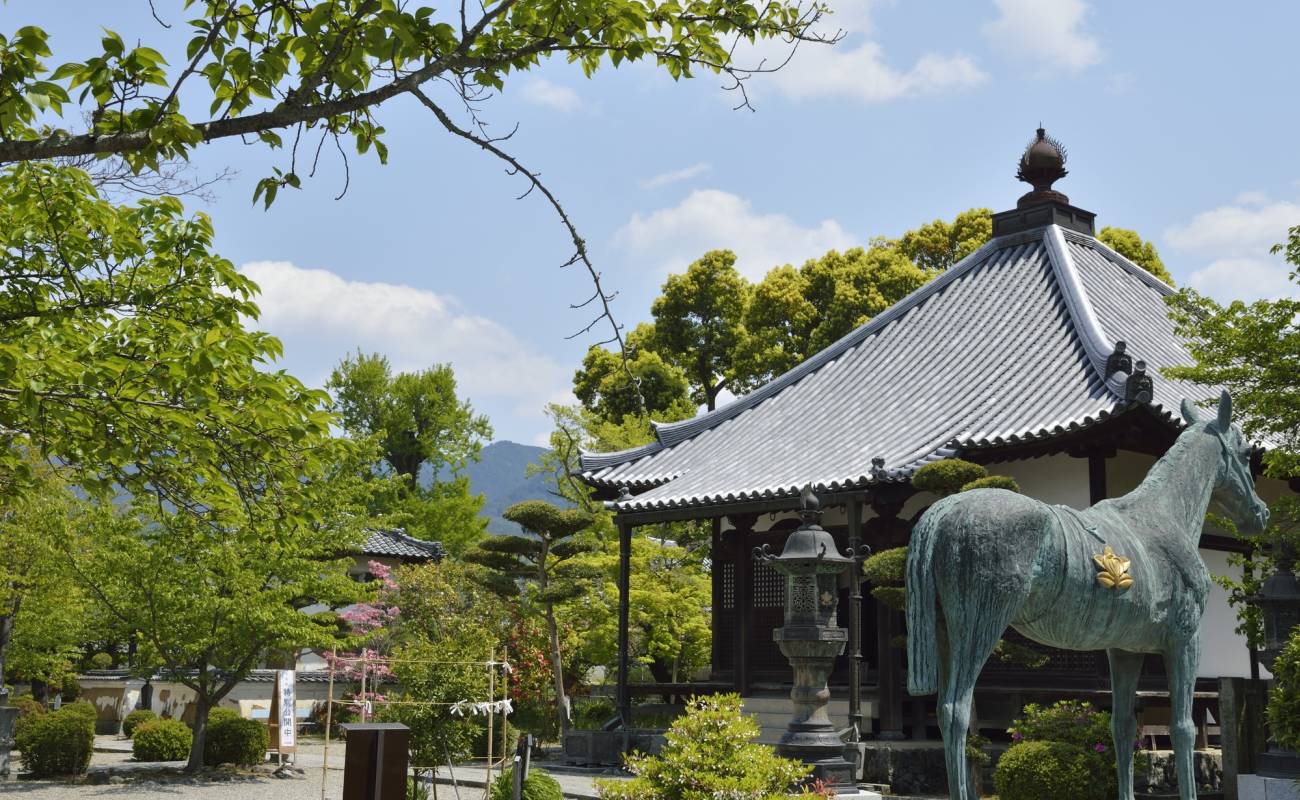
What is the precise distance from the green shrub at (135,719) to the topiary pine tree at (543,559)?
37.1 ft

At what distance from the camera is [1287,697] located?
10062 millimetres

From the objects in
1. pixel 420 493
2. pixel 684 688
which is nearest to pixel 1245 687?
pixel 684 688

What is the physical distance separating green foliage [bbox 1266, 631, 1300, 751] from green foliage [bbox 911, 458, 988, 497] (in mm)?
4092

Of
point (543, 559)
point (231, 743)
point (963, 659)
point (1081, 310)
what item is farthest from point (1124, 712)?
point (231, 743)

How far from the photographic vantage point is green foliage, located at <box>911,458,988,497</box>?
1366cm

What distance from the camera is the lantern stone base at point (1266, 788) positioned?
1062cm

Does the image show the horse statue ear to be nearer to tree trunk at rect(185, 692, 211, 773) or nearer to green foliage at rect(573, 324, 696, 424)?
tree trunk at rect(185, 692, 211, 773)

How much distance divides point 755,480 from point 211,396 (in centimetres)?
1235

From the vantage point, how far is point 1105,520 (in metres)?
7.27

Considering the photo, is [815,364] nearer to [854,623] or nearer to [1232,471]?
[854,623]

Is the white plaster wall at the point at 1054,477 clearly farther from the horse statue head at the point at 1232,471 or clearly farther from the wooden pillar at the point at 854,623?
the horse statue head at the point at 1232,471

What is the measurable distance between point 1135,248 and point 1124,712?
2661cm

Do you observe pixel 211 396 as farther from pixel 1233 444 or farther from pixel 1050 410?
pixel 1050 410

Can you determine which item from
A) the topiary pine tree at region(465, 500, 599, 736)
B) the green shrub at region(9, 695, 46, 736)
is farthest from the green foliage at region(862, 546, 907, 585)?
the green shrub at region(9, 695, 46, 736)
